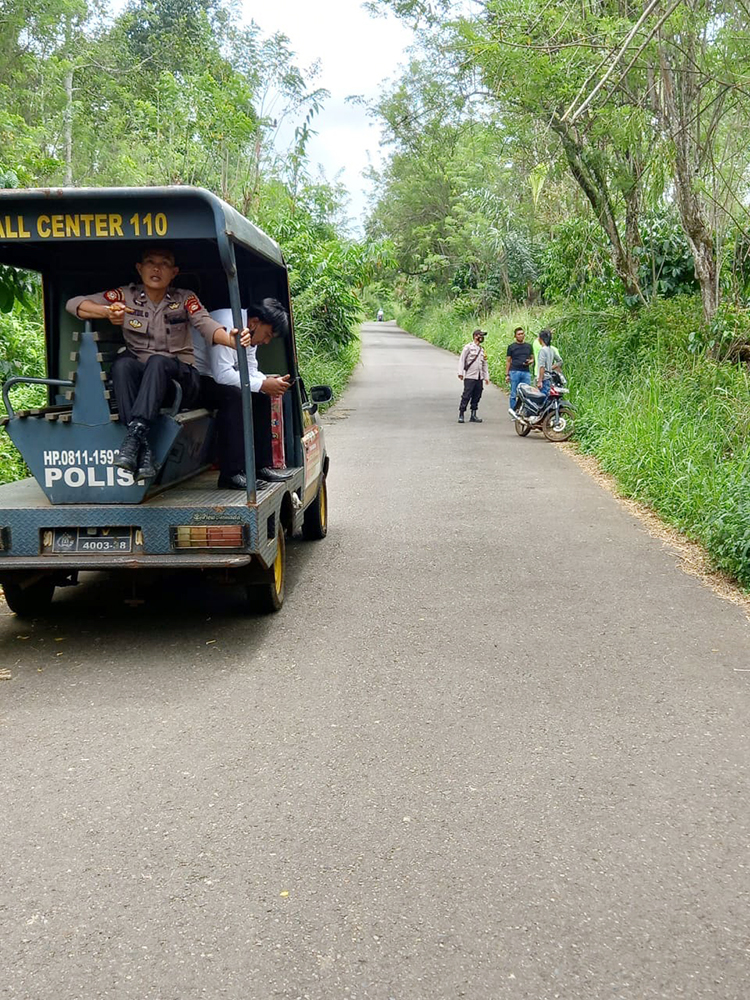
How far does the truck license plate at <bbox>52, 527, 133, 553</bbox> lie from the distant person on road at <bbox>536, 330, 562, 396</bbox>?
37.3 ft

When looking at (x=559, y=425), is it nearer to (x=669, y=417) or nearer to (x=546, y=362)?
(x=546, y=362)


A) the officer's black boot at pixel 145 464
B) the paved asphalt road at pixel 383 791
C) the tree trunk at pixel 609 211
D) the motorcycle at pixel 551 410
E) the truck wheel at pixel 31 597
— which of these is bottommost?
the paved asphalt road at pixel 383 791

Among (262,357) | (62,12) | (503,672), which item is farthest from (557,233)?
(62,12)

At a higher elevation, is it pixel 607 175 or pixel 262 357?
pixel 607 175

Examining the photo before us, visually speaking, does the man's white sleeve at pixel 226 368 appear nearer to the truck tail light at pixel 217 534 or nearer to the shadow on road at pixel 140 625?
the truck tail light at pixel 217 534

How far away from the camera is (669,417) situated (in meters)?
11.8

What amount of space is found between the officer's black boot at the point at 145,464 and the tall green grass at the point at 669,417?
167 inches

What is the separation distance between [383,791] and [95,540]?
2504mm

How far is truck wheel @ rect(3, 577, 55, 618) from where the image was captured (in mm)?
6219

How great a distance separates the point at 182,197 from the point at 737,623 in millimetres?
4265

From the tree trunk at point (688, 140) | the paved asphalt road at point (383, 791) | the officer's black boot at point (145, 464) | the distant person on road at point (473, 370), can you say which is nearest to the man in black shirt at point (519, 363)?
the distant person on road at point (473, 370)

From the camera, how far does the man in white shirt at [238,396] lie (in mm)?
6262

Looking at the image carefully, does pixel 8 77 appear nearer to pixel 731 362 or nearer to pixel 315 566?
pixel 731 362

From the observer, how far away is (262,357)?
8047mm
